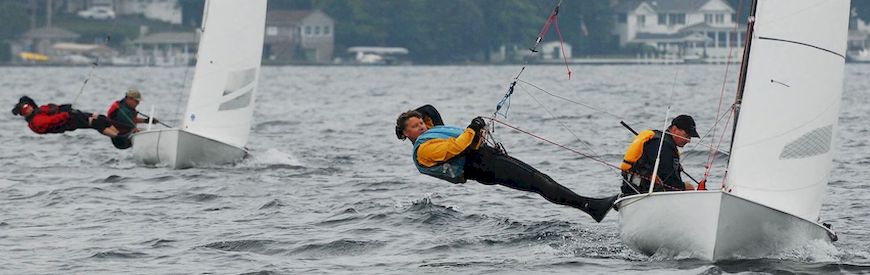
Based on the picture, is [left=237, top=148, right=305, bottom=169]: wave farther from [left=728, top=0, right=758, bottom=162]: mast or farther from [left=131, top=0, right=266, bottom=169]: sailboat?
[left=728, top=0, right=758, bottom=162]: mast

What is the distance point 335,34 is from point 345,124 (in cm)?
8370

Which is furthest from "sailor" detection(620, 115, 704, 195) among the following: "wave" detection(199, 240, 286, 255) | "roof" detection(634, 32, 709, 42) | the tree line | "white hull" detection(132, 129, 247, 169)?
"roof" detection(634, 32, 709, 42)

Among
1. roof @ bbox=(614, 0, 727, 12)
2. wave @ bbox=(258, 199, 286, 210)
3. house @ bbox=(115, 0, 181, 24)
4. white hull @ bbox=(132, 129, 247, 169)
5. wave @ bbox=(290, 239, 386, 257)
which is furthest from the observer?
roof @ bbox=(614, 0, 727, 12)

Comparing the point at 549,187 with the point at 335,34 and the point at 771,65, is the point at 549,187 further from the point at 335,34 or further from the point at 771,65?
the point at 335,34

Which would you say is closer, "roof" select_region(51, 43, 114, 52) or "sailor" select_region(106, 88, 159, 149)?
"sailor" select_region(106, 88, 159, 149)

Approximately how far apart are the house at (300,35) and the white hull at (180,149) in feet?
305

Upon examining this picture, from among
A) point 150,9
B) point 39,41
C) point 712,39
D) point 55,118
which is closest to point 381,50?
point 150,9

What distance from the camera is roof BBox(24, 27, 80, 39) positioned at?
4535 inches

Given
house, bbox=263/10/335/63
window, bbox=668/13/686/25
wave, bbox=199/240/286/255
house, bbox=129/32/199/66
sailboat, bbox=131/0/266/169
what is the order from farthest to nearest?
window, bbox=668/13/686/25 < house, bbox=129/32/199/66 < house, bbox=263/10/335/63 < sailboat, bbox=131/0/266/169 < wave, bbox=199/240/286/255

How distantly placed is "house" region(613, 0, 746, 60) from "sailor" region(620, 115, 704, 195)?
10507 centimetres

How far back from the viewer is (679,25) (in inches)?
5054

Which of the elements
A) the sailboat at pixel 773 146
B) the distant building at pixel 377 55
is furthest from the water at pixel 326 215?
the distant building at pixel 377 55

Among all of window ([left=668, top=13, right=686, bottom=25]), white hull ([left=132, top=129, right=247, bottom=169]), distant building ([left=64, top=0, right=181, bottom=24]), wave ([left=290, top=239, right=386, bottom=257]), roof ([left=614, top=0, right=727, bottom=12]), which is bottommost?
distant building ([left=64, top=0, right=181, bottom=24])

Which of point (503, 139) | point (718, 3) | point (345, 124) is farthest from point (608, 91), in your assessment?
point (718, 3)
